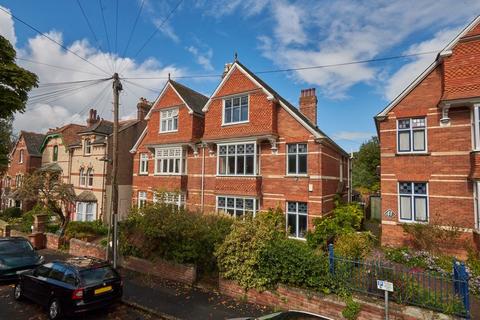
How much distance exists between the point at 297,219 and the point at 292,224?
53 centimetres

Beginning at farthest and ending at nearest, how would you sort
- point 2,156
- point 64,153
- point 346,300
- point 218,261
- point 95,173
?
point 64,153, point 95,173, point 2,156, point 218,261, point 346,300

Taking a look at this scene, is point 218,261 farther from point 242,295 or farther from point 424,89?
point 424,89

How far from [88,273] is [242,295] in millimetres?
5178

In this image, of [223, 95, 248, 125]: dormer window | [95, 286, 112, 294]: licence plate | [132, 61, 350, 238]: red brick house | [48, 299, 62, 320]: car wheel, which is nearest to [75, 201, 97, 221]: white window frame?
[132, 61, 350, 238]: red brick house

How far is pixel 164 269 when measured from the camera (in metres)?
12.1

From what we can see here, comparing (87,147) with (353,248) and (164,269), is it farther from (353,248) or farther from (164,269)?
(353,248)

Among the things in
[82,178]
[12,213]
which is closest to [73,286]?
[82,178]

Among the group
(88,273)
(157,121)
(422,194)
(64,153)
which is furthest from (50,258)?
(422,194)

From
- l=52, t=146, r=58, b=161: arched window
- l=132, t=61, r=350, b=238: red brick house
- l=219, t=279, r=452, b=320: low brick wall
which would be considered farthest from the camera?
l=52, t=146, r=58, b=161: arched window

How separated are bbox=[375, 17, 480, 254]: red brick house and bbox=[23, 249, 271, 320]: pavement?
9507 millimetres

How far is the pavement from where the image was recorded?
29.0ft

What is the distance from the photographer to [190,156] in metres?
A: 21.6

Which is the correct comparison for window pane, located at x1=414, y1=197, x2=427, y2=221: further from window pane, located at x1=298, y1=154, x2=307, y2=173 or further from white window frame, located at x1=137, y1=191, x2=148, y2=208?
white window frame, located at x1=137, y1=191, x2=148, y2=208

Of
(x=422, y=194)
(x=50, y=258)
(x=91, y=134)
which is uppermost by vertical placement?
(x=91, y=134)
